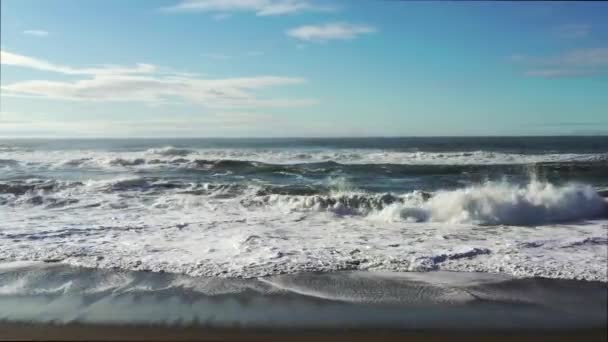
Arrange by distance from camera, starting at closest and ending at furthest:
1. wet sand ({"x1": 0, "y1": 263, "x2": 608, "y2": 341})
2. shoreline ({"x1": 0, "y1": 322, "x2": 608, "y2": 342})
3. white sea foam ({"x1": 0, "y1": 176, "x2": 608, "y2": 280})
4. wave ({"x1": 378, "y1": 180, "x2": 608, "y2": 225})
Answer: shoreline ({"x1": 0, "y1": 322, "x2": 608, "y2": 342}), wet sand ({"x1": 0, "y1": 263, "x2": 608, "y2": 341}), white sea foam ({"x1": 0, "y1": 176, "x2": 608, "y2": 280}), wave ({"x1": 378, "y1": 180, "x2": 608, "y2": 225})

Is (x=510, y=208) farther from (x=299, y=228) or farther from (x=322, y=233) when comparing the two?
(x=299, y=228)

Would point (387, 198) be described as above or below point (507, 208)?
below

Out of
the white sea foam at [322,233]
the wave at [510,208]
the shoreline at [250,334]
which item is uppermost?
the wave at [510,208]

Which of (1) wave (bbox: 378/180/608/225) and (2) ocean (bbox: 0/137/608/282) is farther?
(1) wave (bbox: 378/180/608/225)

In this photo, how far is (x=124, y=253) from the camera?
6.82m

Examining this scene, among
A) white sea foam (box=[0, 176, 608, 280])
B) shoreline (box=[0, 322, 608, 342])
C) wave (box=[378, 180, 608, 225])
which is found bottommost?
shoreline (box=[0, 322, 608, 342])

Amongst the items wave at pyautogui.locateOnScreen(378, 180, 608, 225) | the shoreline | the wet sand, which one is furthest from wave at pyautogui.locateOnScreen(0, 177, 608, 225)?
the shoreline

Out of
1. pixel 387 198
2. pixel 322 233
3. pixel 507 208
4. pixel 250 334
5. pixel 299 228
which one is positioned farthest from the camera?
pixel 387 198

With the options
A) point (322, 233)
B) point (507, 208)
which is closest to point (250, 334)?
point (322, 233)

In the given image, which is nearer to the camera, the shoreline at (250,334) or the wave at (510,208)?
the shoreline at (250,334)

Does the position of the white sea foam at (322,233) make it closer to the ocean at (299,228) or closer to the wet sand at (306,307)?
the ocean at (299,228)

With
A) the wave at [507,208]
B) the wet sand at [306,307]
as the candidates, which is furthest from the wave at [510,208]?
the wet sand at [306,307]

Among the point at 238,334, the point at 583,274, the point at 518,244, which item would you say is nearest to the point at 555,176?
the point at 518,244

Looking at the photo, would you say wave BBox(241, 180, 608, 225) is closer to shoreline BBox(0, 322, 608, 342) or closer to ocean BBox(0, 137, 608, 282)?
ocean BBox(0, 137, 608, 282)
